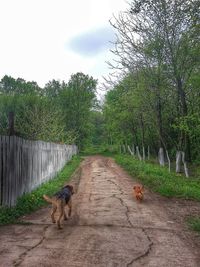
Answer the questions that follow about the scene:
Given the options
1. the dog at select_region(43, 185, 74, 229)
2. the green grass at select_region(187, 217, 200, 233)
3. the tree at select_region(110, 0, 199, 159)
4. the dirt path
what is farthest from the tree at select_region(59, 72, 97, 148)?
the dog at select_region(43, 185, 74, 229)

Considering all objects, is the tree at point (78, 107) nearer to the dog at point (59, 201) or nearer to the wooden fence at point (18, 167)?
the wooden fence at point (18, 167)

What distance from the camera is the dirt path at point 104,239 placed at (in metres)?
7.04

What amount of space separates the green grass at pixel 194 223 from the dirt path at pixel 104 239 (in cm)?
24

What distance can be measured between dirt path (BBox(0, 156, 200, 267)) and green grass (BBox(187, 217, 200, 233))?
0.24 metres

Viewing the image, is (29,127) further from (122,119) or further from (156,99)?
(122,119)

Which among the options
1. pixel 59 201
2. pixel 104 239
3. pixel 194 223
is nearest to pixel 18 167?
pixel 59 201

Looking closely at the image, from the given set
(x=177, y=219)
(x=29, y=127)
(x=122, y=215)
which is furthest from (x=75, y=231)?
(x=29, y=127)

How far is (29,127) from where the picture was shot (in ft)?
111

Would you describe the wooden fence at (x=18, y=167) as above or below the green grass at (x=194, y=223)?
above

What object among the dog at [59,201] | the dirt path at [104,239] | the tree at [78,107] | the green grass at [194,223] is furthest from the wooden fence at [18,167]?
the tree at [78,107]

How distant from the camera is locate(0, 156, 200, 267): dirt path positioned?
7.04m

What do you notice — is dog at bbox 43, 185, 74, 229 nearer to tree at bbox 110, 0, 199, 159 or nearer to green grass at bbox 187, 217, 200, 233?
green grass at bbox 187, 217, 200, 233

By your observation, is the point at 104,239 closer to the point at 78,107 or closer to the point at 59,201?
the point at 59,201

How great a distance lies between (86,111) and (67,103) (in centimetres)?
382
